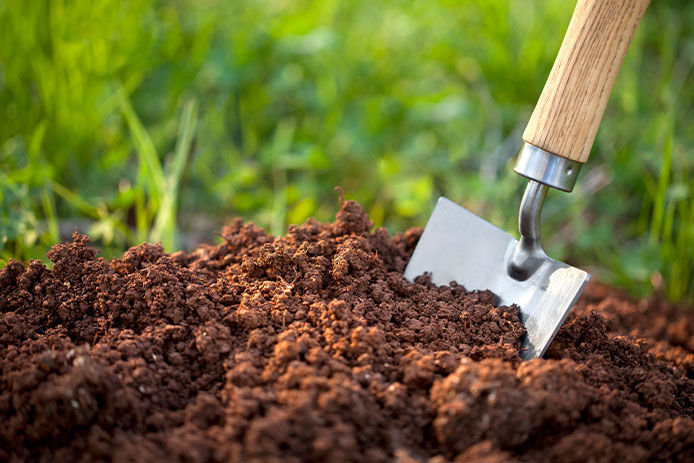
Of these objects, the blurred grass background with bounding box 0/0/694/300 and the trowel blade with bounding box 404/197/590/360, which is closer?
the trowel blade with bounding box 404/197/590/360

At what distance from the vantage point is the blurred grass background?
2.37 meters

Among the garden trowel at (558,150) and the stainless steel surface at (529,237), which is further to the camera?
the stainless steel surface at (529,237)

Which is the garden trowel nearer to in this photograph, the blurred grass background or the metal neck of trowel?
the metal neck of trowel

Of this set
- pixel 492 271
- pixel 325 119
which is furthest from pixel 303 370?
pixel 325 119

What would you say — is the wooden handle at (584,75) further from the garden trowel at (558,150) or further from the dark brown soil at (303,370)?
the dark brown soil at (303,370)

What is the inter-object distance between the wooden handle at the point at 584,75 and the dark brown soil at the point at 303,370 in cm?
45

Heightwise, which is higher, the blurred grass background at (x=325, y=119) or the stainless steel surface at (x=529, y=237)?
the blurred grass background at (x=325, y=119)

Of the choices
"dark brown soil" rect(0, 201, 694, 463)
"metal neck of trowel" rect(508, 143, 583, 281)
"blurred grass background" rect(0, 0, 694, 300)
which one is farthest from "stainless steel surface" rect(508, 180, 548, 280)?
"blurred grass background" rect(0, 0, 694, 300)

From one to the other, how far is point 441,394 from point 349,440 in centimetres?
22

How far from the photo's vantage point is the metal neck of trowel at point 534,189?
143cm

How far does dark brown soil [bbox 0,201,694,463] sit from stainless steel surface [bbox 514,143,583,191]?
1.14ft

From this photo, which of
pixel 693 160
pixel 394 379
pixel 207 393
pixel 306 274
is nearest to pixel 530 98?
pixel 693 160

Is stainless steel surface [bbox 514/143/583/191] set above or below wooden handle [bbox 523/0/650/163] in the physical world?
below

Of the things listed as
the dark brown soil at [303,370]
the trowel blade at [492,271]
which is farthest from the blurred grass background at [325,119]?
the trowel blade at [492,271]
